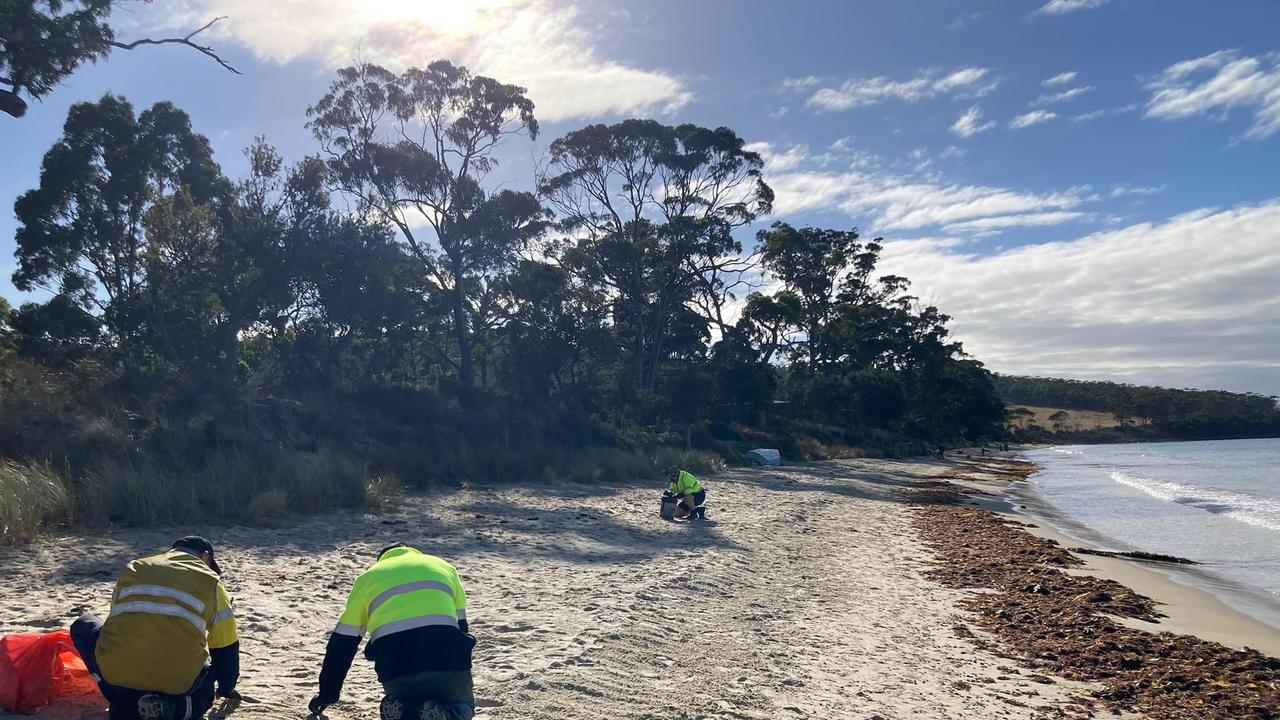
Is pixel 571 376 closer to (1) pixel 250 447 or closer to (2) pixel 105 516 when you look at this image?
(1) pixel 250 447

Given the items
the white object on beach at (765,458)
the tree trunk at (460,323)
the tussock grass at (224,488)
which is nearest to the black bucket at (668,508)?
the tussock grass at (224,488)

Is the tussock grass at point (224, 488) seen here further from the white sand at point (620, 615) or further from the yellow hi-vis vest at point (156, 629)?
the yellow hi-vis vest at point (156, 629)

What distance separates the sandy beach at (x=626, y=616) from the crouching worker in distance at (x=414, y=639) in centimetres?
105

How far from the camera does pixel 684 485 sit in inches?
543

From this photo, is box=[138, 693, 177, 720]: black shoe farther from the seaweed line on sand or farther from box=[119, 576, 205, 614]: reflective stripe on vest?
the seaweed line on sand

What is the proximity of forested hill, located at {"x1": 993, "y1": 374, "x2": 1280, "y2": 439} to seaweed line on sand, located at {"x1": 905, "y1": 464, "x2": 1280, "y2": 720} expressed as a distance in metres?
94.9

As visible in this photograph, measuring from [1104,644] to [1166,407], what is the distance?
11282cm

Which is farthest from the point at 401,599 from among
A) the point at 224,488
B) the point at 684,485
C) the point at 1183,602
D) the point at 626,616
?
the point at 684,485

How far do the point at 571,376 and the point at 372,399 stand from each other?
38.0 feet

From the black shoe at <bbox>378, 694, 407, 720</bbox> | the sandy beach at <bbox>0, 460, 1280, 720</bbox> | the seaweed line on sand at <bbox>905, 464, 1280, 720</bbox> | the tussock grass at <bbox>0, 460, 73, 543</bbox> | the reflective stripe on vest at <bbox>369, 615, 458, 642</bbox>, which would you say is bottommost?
the seaweed line on sand at <bbox>905, 464, 1280, 720</bbox>

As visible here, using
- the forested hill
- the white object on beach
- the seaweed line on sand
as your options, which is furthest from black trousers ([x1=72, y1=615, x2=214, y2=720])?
the forested hill

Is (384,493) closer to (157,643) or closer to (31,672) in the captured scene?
(31,672)

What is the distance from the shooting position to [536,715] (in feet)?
14.6

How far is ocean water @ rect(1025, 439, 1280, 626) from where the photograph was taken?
439 inches
